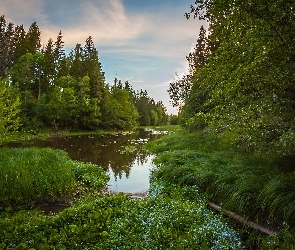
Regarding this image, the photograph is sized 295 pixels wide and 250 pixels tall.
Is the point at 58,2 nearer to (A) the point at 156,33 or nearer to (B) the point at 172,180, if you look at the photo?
(A) the point at 156,33

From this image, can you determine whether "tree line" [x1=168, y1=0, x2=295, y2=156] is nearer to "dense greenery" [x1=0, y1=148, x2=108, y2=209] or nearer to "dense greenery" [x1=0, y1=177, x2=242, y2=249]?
"dense greenery" [x1=0, y1=177, x2=242, y2=249]

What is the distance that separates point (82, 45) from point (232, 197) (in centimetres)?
5611

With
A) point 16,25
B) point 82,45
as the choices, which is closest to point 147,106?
point 82,45

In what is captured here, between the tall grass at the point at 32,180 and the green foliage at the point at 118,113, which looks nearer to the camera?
the tall grass at the point at 32,180

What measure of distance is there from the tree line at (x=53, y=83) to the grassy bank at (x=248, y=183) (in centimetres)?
3228

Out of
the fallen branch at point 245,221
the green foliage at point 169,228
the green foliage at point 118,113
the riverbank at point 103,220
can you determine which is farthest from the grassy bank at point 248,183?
the green foliage at point 118,113

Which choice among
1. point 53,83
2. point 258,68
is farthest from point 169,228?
point 53,83

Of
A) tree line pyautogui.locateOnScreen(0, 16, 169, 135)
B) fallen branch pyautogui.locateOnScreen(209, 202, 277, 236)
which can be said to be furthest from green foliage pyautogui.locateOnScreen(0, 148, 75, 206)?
tree line pyautogui.locateOnScreen(0, 16, 169, 135)

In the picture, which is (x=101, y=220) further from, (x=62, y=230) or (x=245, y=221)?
(x=245, y=221)

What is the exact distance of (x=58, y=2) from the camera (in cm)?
1560

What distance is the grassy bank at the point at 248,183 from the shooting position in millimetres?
6102

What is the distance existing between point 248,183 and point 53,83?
1823 inches

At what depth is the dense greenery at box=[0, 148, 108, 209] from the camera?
8.97 meters

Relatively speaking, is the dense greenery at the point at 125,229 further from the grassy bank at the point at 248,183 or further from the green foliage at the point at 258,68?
the green foliage at the point at 258,68
